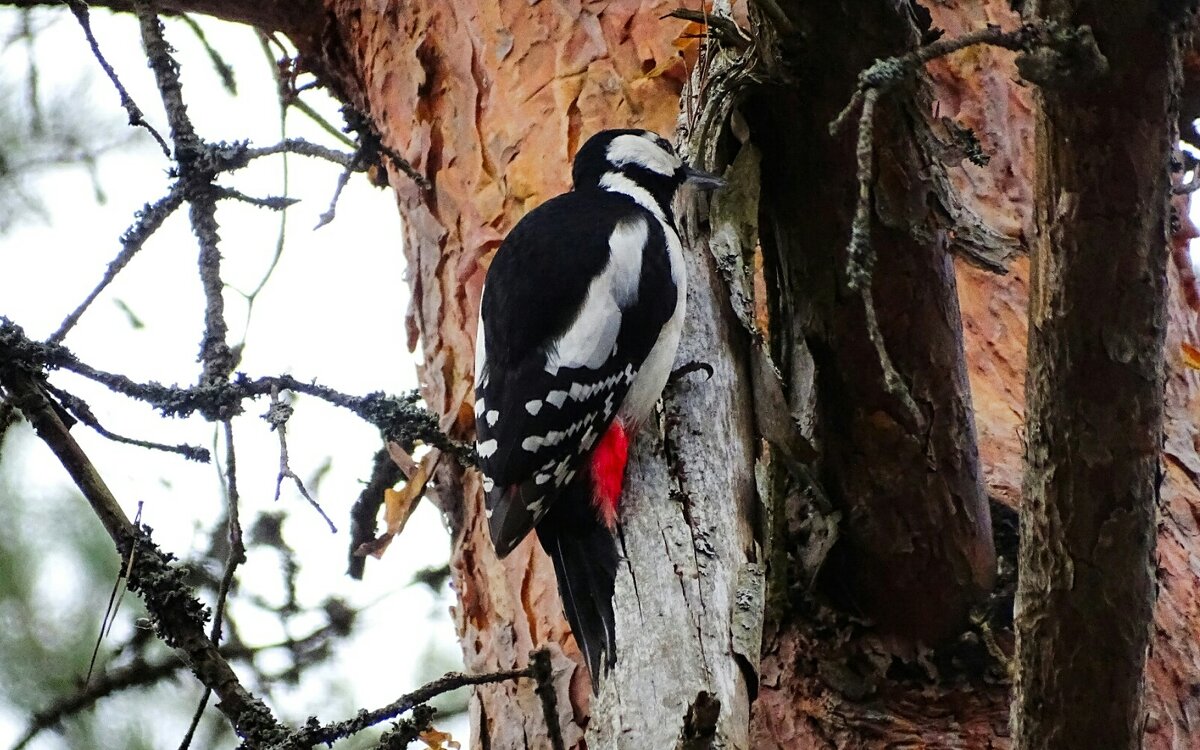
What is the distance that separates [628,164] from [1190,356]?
1115 millimetres

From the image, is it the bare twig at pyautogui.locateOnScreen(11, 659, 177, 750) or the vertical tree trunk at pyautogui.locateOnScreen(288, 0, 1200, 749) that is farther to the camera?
the bare twig at pyautogui.locateOnScreen(11, 659, 177, 750)

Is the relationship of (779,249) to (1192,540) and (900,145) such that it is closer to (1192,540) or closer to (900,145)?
(900,145)

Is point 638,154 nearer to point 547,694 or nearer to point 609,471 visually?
point 609,471

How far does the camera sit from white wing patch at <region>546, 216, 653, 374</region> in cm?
221

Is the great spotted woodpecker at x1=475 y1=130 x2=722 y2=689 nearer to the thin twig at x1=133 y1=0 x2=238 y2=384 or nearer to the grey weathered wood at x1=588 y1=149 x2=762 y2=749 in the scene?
the grey weathered wood at x1=588 y1=149 x2=762 y2=749

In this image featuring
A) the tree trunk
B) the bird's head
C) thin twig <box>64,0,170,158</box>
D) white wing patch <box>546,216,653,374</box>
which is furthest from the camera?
the bird's head

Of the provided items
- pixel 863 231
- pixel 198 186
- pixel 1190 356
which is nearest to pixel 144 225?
pixel 198 186

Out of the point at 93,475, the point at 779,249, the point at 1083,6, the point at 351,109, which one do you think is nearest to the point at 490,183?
the point at 351,109

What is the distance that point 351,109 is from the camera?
7.22 feet

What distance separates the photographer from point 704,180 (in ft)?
6.93

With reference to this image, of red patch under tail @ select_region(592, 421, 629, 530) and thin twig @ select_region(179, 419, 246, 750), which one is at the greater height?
red patch under tail @ select_region(592, 421, 629, 530)

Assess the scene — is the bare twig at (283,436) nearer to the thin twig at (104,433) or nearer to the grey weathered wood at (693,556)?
the thin twig at (104,433)

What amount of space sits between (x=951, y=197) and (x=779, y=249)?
0.27m

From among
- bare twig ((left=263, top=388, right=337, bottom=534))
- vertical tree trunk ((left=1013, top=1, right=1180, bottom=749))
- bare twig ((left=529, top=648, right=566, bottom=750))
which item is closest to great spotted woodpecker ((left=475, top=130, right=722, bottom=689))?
bare twig ((left=529, top=648, right=566, bottom=750))
